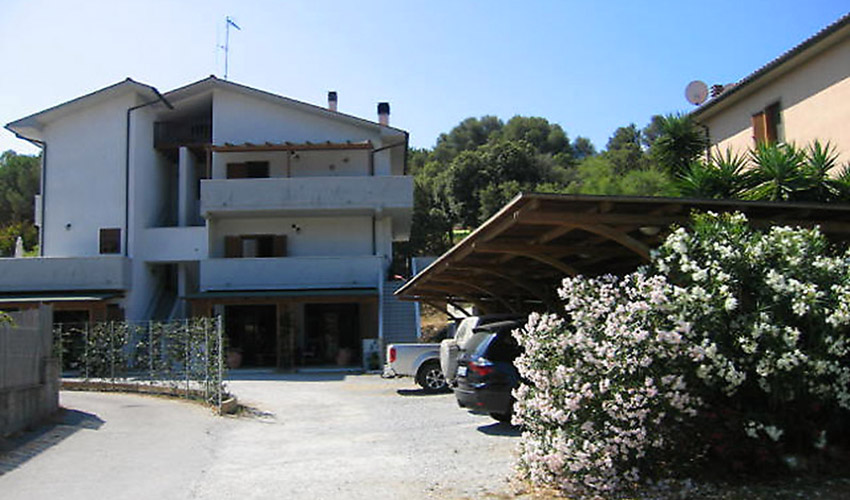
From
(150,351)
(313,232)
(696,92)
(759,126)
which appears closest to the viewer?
(759,126)

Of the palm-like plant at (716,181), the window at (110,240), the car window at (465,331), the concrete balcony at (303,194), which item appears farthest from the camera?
the window at (110,240)

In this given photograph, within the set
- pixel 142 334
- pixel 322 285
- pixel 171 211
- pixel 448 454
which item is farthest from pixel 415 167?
pixel 448 454

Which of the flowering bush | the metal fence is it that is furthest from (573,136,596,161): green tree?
the flowering bush

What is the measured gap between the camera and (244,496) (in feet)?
25.6

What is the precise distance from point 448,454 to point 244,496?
9.78ft

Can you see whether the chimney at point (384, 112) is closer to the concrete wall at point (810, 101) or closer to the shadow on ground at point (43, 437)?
the concrete wall at point (810, 101)

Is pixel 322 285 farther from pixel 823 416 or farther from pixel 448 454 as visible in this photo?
pixel 823 416

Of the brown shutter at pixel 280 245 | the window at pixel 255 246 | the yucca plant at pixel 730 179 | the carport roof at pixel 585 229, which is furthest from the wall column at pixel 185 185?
the yucca plant at pixel 730 179

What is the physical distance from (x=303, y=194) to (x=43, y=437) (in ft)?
60.1

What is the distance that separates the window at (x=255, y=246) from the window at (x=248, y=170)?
261cm

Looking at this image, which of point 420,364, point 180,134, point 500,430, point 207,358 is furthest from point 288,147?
point 500,430

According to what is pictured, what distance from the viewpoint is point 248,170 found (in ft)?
103

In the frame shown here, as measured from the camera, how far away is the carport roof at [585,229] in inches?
344

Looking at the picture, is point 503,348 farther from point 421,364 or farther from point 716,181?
point 421,364
